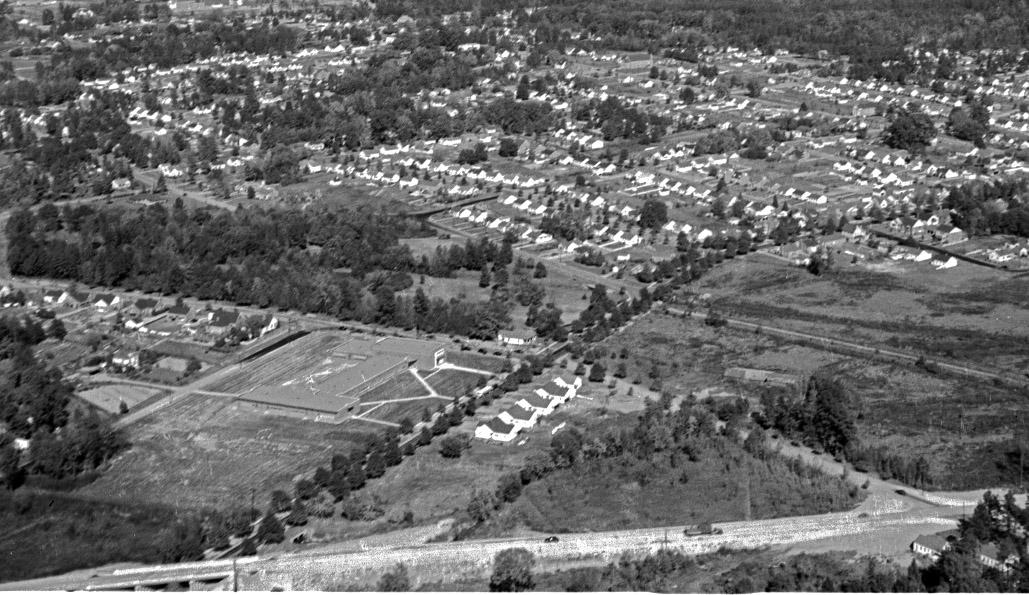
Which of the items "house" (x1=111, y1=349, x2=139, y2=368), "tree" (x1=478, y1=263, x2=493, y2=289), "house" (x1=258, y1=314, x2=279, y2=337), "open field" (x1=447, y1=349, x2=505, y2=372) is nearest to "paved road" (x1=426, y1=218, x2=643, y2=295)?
"tree" (x1=478, y1=263, x2=493, y2=289)

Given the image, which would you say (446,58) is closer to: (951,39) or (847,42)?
(847,42)

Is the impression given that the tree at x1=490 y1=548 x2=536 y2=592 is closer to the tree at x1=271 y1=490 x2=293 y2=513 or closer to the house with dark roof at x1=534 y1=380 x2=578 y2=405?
the tree at x1=271 y1=490 x2=293 y2=513

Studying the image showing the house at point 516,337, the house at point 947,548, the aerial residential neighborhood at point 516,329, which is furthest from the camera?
the house at point 516,337

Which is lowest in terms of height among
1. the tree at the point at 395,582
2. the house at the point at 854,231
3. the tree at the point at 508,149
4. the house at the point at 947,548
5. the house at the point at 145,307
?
the tree at the point at 508,149

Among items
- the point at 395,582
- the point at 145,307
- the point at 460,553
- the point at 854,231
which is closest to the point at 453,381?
the point at 460,553

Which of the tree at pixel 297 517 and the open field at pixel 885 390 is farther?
the open field at pixel 885 390

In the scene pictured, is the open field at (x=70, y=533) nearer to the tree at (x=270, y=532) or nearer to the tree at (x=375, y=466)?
the tree at (x=270, y=532)

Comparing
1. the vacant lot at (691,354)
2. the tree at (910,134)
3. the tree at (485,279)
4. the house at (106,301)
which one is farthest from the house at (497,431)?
the tree at (910,134)

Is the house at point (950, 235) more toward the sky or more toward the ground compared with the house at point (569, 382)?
more toward the ground
